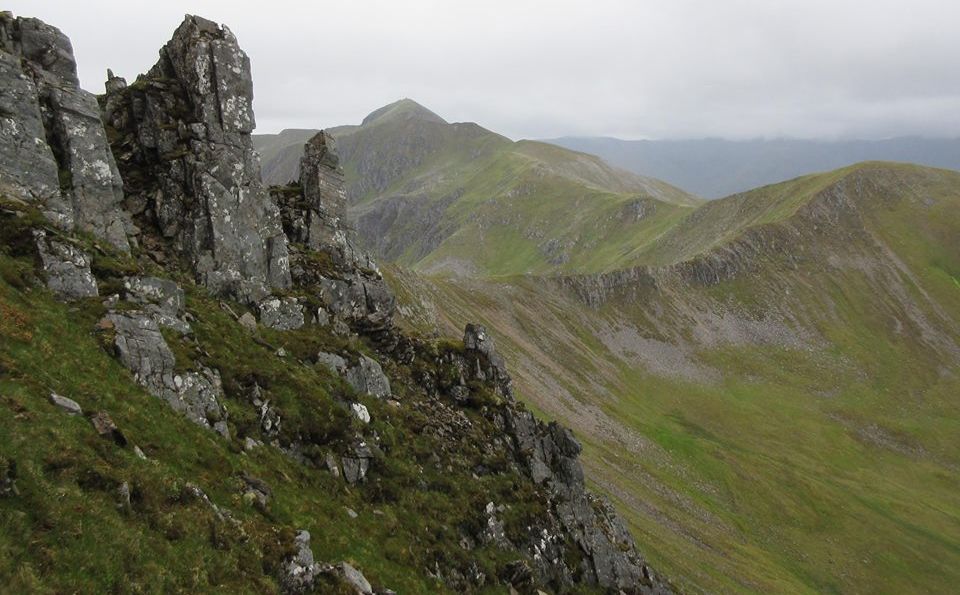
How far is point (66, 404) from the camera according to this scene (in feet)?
59.9

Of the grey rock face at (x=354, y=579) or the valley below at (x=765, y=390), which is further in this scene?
the valley below at (x=765, y=390)

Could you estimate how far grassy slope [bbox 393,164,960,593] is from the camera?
78.4 meters

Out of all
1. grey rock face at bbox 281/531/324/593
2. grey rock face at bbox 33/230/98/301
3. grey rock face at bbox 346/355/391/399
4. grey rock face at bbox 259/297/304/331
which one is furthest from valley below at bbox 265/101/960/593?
grey rock face at bbox 33/230/98/301

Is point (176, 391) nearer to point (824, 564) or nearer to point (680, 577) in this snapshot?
point (680, 577)

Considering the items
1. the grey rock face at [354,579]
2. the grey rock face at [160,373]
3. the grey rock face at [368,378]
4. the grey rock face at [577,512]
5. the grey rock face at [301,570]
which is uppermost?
the grey rock face at [160,373]

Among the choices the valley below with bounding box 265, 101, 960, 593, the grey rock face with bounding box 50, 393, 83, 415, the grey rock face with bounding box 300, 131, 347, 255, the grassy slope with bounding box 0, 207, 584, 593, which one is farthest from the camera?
the valley below with bounding box 265, 101, 960, 593

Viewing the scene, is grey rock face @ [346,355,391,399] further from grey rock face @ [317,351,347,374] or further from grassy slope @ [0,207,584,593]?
grassy slope @ [0,207,584,593]

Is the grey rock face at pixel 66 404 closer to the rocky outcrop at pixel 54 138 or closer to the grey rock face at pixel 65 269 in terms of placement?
the grey rock face at pixel 65 269

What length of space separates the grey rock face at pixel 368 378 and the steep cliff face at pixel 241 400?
17 cm

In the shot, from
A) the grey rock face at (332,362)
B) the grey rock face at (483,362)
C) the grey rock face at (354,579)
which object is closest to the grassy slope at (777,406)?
the grey rock face at (483,362)

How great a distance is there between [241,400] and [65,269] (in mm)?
9314

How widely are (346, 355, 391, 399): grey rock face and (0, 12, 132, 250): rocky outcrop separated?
566 inches

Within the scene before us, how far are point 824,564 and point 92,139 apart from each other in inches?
3734

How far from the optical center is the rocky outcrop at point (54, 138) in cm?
2831
